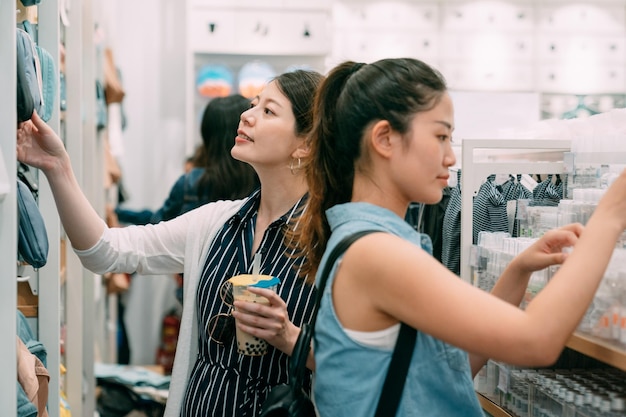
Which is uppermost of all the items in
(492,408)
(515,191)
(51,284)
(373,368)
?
(515,191)

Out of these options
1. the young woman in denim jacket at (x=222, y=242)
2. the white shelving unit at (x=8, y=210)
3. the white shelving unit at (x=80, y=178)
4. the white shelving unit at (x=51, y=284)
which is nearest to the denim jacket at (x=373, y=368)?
the young woman in denim jacket at (x=222, y=242)

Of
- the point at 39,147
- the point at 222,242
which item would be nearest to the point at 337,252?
the point at 222,242

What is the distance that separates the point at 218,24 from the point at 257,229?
15.1ft

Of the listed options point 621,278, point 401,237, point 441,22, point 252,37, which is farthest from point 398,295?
point 441,22

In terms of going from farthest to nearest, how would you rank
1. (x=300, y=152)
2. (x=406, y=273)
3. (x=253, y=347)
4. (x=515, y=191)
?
(x=515, y=191) < (x=300, y=152) < (x=253, y=347) < (x=406, y=273)

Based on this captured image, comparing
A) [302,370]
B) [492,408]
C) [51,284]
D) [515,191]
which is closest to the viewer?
[302,370]

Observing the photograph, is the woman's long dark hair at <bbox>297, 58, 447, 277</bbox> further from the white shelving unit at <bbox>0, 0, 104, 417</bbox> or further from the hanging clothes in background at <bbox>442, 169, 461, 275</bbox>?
the hanging clothes in background at <bbox>442, 169, 461, 275</bbox>

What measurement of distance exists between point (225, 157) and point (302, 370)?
2259 mm

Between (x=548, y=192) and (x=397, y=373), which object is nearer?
(x=397, y=373)

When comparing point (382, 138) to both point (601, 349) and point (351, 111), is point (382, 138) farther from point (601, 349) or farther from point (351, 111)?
point (601, 349)

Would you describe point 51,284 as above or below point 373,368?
below

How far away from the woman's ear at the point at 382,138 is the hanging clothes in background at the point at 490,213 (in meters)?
1.37

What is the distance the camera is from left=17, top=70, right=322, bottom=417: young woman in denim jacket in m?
2.00

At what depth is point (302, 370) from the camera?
62.6 inches
